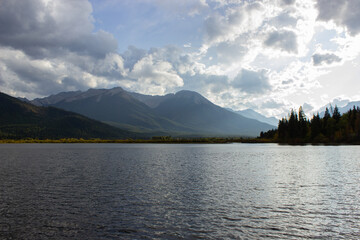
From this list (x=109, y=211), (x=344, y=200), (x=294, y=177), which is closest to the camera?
(x=109, y=211)

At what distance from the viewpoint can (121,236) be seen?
23.1 meters

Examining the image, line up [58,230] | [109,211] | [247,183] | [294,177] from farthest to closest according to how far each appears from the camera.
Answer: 1. [294,177]
2. [247,183]
3. [109,211]
4. [58,230]

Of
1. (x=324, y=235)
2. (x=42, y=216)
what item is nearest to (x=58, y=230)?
(x=42, y=216)

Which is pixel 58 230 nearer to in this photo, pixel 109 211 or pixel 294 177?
pixel 109 211

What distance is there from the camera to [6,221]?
26.9 meters

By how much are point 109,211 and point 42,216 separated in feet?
23.4

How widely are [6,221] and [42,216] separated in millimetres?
3309

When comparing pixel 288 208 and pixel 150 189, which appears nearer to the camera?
pixel 288 208

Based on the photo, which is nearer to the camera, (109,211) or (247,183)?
(109,211)

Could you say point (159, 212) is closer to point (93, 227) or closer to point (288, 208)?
point (93, 227)

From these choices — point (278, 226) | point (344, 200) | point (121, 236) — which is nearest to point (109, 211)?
point (121, 236)

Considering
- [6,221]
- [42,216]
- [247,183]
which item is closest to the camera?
[6,221]

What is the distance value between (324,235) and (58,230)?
24.5 m

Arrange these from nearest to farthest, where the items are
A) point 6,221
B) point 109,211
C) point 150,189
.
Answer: point 6,221, point 109,211, point 150,189
